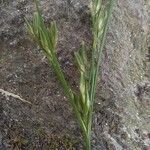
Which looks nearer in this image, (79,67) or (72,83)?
(79,67)

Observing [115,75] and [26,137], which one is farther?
[115,75]

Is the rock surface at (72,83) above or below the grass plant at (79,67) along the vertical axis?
below

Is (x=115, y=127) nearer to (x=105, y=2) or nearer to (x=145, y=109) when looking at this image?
(x=145, y=109)

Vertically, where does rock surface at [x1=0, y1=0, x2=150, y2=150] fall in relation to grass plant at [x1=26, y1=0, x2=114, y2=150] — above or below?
below

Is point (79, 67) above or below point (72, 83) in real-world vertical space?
above

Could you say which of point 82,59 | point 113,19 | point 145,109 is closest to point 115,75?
point 145,109

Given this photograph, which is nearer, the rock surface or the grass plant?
the grass plant

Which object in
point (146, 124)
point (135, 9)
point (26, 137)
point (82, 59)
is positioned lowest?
point (146, 124)

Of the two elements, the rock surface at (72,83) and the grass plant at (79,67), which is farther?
the rock surface at (72,83)
